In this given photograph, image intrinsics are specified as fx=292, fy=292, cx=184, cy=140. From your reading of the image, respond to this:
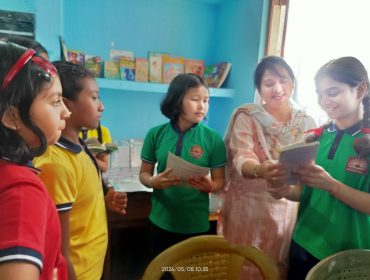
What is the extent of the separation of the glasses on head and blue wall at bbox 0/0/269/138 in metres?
1.64

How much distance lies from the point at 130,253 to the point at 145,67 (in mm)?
1553

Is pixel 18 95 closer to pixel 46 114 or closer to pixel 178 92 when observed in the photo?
pixel 46 114

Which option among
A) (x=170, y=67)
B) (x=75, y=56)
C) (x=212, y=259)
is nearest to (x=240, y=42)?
(x=170, y=67)

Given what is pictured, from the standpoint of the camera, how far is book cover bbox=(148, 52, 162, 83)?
96.3 inches

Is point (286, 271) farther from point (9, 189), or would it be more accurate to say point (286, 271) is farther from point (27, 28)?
point (27, 28)

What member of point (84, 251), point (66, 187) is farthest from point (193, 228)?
point (66, 187)

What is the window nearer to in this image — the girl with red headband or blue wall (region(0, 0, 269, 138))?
blue wall (region(0, 0, 269, 138))

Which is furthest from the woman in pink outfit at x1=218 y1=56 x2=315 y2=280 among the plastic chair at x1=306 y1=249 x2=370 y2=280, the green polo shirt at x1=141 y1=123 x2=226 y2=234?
the plastic chair at x1=306 y1=249 x2=370 y2=280

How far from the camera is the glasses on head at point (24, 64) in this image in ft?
1.78

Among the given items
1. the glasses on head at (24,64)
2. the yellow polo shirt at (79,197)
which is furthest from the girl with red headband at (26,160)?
the yellow polo shirt at (79,197)

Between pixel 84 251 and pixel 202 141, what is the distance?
0.74 metres

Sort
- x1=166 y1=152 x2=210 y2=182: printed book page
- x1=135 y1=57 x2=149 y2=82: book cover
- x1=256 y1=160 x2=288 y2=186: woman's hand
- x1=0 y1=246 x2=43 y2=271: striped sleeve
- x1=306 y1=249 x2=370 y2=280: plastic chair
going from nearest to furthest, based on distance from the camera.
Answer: x1=0 y1=246 x2=43 y2=271: striped sleeve → x1=306 y1=249 x2=370 y2=280: plastic chair → x1=256 y1=160 x2=288 y2=186: woman's hand → x1=166 y1=152 x2=210 y2=182: printed book page → x1=135 y1=57 x2=149 y2=82: book cover

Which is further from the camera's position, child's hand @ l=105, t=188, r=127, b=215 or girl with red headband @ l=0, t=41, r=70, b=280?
child's hand @ l=105, t=188, r=127, b=215

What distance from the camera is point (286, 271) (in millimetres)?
1364
